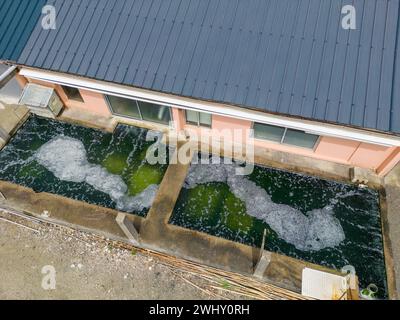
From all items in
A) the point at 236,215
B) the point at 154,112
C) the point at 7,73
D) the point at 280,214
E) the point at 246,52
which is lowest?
the point at 236,215

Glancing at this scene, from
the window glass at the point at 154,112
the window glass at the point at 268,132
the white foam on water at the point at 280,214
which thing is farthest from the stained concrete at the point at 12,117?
the window glass at the point at 268,132

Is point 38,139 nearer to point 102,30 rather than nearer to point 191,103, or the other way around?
point 102,30

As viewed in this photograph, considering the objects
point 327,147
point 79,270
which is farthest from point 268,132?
point 79,270

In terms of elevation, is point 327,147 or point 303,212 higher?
point 327,147

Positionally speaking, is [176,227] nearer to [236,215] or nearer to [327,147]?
[236,215]

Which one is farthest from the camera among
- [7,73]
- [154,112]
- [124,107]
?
[124,107]

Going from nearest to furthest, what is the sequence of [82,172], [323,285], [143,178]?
1. [323,285]
2. [143,178]
3. [82,172]

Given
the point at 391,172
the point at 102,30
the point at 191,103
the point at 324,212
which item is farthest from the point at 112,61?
the point at 391,172

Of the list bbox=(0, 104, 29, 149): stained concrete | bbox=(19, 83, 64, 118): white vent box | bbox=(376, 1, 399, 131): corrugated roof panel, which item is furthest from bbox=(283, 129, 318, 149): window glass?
bbox=(0, 104, 29, 149): stained concrete

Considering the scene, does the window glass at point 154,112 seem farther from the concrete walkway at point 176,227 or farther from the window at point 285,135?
the window at point 285,135
